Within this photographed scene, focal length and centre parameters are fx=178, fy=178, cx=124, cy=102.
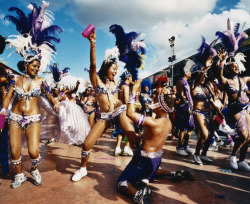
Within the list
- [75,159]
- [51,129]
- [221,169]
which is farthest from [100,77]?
[221,169]

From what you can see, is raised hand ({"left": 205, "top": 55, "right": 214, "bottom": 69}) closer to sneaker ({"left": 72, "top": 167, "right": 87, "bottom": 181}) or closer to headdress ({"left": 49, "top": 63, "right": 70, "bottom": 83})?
sneaker ({"left": 72, "top": 167, "right": 87, "bottom": 181})

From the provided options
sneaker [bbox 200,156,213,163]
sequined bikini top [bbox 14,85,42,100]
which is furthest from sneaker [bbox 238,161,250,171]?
sequined bikini top [bbox 14,85,42,100]

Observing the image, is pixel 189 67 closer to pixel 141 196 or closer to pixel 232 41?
pixel 232 41

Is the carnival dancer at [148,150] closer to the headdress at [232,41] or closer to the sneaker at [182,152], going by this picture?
the headdress at [232,41]

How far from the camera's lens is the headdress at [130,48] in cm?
367

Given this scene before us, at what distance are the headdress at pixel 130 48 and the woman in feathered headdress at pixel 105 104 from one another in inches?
10.6

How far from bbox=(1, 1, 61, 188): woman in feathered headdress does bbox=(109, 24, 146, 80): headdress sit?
125 centimetres

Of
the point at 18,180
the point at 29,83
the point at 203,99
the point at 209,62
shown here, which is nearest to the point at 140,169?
the point at 18,180

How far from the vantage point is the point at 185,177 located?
9.76 ft

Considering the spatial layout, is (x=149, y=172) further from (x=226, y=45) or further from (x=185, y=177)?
(x=226, y=45)

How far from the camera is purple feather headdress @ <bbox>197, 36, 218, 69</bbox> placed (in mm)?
4137

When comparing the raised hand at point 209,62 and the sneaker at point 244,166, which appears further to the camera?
the raised hand at point 209,62

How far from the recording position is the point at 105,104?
3199 mm

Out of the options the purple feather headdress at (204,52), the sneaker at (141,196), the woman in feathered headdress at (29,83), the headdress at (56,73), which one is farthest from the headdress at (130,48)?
the headdress at (56,73)
